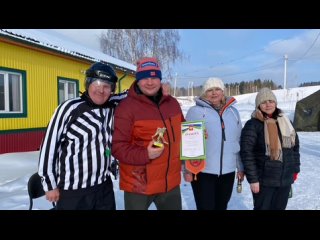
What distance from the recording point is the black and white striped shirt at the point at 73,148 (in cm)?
223

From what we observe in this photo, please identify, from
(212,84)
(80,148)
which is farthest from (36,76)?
(80,148)

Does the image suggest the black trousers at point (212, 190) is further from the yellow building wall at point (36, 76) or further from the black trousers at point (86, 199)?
the yellow building wall at point (36, 76)

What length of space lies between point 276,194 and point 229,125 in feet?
2.81

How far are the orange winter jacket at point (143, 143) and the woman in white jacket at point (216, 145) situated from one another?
46 centimetres

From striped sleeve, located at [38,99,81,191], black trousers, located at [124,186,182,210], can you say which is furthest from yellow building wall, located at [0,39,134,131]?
black trousers, located at [124,186,182,210]

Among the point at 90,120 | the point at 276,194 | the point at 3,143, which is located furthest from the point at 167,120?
the point at 3,143

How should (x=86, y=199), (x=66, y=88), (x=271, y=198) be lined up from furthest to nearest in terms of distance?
(x=66, y=88) → (x=271, y=198) → (x=86, y=199)

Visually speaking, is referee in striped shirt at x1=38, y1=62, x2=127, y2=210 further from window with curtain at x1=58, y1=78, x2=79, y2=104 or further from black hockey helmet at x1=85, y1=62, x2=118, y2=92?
window with curtain at x1=58, y1=78, x2=79, y2=104

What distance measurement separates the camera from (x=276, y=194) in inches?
117

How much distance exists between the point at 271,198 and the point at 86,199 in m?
1.80

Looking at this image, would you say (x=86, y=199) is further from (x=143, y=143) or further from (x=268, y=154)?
(x=268, y=154)

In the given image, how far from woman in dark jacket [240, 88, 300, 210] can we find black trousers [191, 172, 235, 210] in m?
0.23

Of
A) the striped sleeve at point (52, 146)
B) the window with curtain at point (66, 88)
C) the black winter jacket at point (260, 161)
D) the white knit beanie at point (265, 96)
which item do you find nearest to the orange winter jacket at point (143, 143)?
the striped sleeve at point (52, 146)

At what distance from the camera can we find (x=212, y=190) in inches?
114
